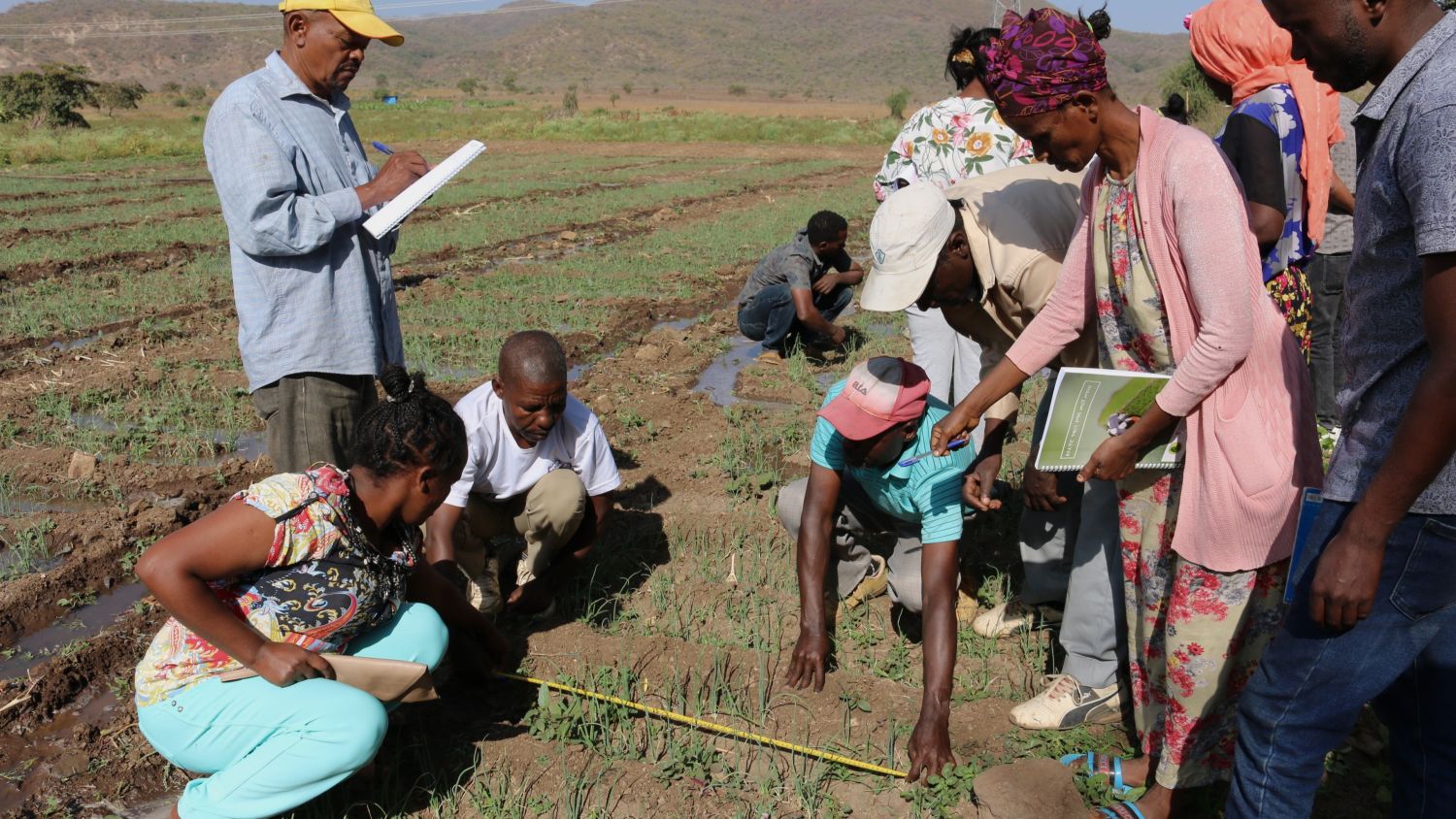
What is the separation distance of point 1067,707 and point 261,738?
82.0 inches

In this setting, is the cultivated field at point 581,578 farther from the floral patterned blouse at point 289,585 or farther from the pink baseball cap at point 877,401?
the pink baseball cap at point 877,401

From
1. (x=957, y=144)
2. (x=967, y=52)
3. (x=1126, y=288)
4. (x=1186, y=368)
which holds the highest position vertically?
(x=967, y=52)

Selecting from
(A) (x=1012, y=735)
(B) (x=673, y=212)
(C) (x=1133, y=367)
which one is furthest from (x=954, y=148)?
(B) (x=673, y=212)

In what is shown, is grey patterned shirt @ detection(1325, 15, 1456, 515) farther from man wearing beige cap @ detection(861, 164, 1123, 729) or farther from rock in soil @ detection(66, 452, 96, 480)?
rock in soil @ detection(66, 452, 96, 480)

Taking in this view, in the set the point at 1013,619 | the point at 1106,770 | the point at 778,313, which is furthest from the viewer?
the point at 778,313

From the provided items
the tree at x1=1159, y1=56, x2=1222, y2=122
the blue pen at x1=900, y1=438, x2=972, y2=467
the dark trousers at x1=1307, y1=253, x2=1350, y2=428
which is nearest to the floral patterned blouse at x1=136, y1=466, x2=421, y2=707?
the blue pen at x1=900, y1=438, x2=972, y2=467

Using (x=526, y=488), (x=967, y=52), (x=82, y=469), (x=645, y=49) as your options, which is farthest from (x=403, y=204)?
(x=645, y=49)

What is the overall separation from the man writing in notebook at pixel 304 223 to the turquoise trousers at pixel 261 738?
888mm

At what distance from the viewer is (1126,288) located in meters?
2.47

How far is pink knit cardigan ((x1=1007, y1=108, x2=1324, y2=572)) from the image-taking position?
223 cm

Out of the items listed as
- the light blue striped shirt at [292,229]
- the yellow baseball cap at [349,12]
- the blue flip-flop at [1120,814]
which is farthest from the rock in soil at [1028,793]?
the yellow baseball cap at [349,12]

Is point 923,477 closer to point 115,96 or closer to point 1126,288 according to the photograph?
point 1126,288

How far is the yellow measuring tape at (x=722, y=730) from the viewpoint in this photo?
2.85 m

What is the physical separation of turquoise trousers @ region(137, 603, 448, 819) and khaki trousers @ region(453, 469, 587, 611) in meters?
1.17
